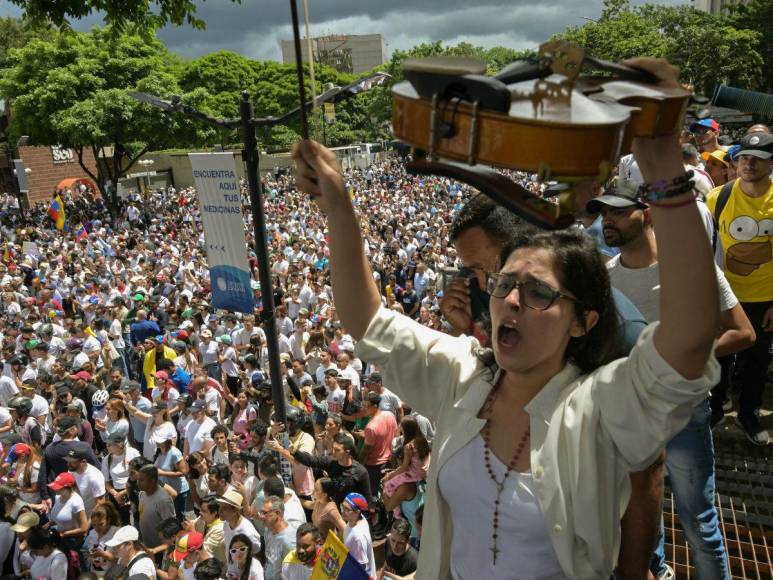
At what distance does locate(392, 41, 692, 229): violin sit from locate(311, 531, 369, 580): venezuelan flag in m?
2.70

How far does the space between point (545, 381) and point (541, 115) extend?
26.4 inches

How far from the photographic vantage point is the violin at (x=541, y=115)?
41.8 inches

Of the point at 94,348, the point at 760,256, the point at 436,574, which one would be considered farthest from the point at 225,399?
the point at 436,574

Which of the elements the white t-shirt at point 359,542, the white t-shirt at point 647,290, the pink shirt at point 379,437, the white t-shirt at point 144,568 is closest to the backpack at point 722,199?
the white t-shirt at point 647,290

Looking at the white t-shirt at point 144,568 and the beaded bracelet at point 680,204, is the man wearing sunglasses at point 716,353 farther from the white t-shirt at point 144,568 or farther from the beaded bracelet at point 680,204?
the white t-shirt at point 144,568

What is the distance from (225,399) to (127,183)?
111 ft

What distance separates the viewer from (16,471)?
7062 millimetres

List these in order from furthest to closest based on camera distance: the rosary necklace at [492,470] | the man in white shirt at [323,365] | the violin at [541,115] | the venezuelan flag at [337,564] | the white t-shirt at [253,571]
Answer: the man in white shirt at [323,365] → the white t-shirt at [253,571] → the venezuelan flag at [337,564] → the rosary necklace at [492,470] → the violin at [541,115]

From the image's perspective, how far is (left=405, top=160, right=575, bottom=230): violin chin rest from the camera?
1.18 metres

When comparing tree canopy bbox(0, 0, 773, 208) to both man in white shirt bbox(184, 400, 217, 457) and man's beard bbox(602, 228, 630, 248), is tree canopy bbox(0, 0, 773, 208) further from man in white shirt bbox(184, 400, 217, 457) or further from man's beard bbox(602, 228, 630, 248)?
man in white shirt bbox(184, 400, 217, 457)

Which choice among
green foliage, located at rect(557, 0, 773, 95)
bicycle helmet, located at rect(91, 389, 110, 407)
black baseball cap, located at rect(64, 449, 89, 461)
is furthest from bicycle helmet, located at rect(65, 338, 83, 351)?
green foliage, located at rect(557, 0, 773, 95)

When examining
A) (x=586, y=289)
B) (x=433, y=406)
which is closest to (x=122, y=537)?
(x=433, y=406)

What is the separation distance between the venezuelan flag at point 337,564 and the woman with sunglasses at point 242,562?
4.37 ft

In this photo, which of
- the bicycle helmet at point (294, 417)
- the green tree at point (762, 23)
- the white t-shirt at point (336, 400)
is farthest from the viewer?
the green tree at point (762, 23)
